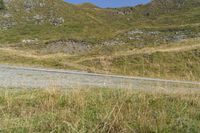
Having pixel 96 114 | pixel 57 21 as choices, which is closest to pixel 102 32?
pixel 57 21

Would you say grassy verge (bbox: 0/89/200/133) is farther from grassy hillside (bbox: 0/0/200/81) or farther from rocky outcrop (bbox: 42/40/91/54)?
rocky outcrop (bbox: 42/40/91/54)

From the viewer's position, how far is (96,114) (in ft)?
24.8

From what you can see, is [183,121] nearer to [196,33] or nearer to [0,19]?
[196,33]

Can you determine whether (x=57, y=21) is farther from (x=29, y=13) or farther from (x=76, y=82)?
(x=76, y=82)

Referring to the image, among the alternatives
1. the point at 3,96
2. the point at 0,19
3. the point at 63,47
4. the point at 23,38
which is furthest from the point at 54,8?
the point at 3,96

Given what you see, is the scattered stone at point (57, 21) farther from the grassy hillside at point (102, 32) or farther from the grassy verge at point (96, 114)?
the grassy verge at point (96, 114)

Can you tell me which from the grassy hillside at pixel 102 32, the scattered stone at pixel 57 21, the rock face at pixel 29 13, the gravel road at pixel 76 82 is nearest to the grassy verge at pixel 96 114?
the gravel road at pixel 76 82

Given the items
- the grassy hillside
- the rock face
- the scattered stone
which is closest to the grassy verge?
the grassy hillside

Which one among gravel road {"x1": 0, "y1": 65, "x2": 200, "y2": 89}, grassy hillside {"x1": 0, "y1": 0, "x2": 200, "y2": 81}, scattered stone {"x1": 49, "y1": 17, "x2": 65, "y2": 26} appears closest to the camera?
gravel road {"x1": 0, "y1": 65, "x2": 200, "y2": 89}

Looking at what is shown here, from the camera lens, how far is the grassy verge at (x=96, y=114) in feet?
22.3

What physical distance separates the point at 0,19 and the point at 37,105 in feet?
317

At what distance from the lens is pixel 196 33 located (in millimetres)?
69562

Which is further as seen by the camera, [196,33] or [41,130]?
→ [196,33]

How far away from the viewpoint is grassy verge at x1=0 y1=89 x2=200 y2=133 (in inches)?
267
